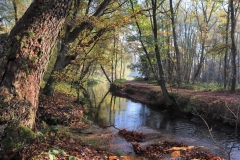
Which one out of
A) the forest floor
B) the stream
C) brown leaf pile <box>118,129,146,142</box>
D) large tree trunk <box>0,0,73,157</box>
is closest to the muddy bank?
the stream

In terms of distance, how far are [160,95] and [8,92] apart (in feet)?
49.5

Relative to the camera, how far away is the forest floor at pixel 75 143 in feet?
9.77

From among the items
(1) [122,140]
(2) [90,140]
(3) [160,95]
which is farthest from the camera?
(3) [160,95]

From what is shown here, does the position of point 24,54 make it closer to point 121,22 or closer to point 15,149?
point 15,149

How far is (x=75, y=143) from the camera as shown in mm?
5043

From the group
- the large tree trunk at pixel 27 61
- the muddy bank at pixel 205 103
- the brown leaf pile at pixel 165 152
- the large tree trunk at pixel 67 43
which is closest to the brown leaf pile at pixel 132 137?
the brown leaf pile at pixel 165 152

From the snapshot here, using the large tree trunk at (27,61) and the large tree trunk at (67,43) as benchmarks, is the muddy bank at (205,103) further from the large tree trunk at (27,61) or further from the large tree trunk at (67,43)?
the large tree trunk at (27,61)

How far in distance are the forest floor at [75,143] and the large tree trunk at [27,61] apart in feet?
1.55

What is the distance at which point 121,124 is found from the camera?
1052 centimetres

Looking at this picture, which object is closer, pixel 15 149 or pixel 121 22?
pixel 15 149

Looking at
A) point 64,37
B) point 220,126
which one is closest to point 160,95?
point 220,126

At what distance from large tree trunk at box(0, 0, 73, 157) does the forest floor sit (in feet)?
1.55

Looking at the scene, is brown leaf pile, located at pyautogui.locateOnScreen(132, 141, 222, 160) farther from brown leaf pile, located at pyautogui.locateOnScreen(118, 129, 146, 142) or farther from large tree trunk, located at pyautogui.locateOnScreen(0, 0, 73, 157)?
large tree trunk, located at pyautogui.locateOnScreen(0, 0, 73, 157)

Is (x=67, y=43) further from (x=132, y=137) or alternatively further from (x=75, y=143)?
(x=75, y=143)
